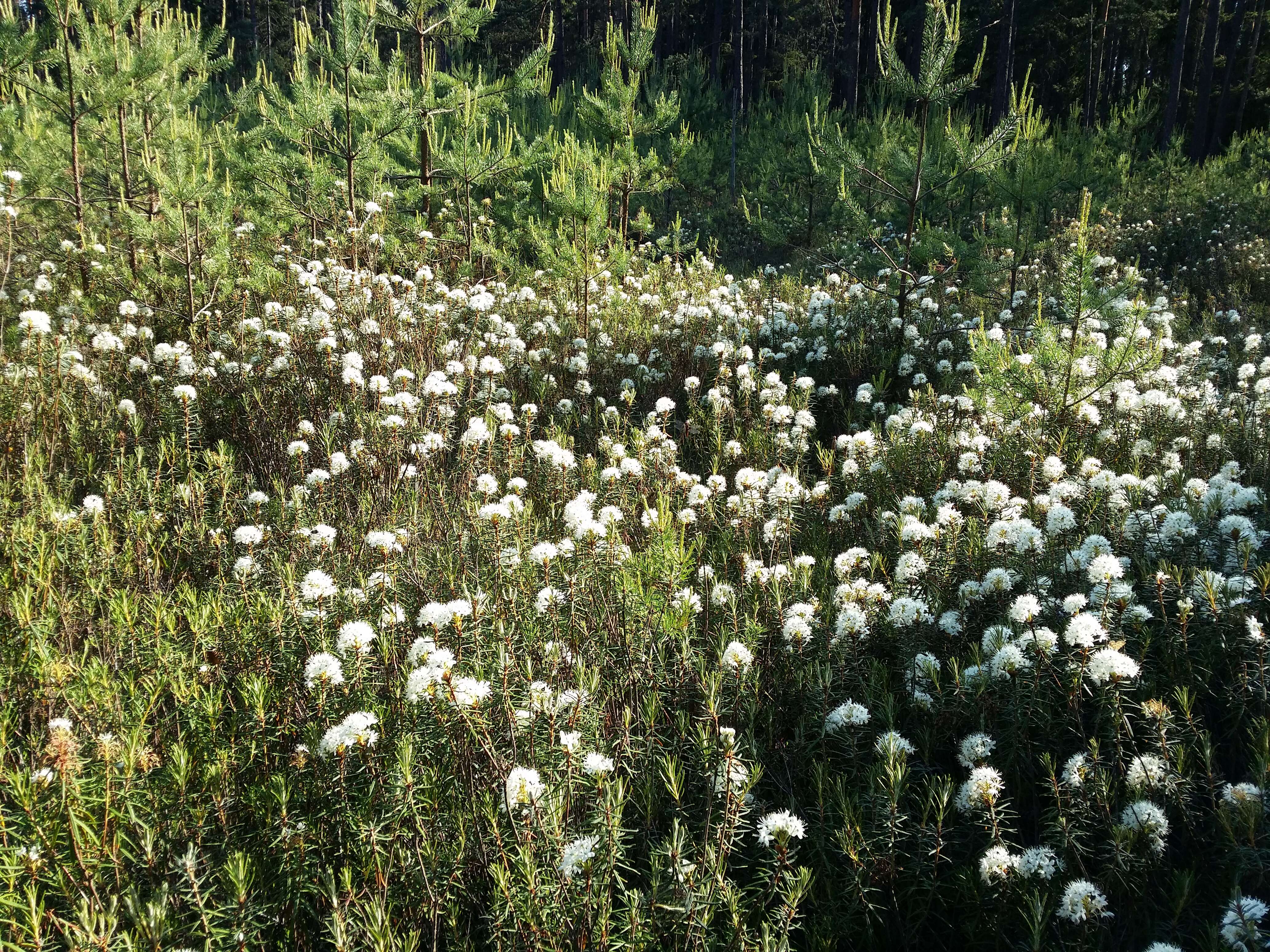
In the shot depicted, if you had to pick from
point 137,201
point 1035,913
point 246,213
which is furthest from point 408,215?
point 1035,913

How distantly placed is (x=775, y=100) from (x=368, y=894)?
28.8 metres

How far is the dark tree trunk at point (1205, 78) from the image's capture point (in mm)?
19891

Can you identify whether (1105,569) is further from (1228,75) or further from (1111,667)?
(1228,75)

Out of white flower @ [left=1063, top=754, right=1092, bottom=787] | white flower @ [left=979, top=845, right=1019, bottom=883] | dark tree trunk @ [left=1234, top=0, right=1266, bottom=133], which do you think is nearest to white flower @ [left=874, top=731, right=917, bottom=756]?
white flower @ [left=979, top=845, right=1019, bottom=883]

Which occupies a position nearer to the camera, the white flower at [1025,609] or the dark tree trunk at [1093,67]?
the white flower at [1025,609]

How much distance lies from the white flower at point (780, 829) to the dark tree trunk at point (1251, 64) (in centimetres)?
3138

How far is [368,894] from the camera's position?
200 centimetres

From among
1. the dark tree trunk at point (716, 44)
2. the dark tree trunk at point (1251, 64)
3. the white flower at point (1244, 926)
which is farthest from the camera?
the dark tree trunk at point (1251, 64)

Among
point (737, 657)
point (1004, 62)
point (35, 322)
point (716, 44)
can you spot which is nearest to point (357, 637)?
point (737, 657)

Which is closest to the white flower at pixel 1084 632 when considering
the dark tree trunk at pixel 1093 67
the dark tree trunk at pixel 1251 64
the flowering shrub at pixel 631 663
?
the flowering shrub at pixel 631 663

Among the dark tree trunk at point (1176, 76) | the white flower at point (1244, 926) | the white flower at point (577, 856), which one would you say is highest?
the dark tree trunk at point (1176, 76)

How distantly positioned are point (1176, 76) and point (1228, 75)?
7.69m

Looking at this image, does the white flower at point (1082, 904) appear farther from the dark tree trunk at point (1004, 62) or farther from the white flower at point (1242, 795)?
the dark tree trunk at point (1004, 62)

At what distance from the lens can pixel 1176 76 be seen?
19.4m
